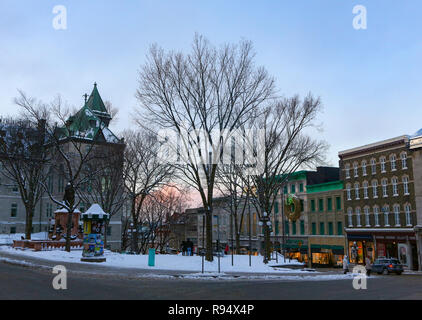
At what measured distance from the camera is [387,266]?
31.7m

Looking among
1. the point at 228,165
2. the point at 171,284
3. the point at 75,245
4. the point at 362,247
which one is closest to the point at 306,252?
the point at 362,247

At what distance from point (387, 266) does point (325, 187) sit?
24.7 m

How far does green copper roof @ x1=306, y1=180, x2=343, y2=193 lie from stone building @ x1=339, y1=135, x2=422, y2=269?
64.6 inches

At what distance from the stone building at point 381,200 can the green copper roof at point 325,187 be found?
1.64m

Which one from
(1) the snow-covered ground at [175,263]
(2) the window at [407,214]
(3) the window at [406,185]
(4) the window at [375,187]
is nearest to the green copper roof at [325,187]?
(4) the window at [375,187]

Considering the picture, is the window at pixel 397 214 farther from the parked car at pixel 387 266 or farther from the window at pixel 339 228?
the parked car at pixel 387 266

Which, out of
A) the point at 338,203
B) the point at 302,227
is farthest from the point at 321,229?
the point at 338,203

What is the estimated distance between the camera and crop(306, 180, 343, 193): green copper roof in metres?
53.4

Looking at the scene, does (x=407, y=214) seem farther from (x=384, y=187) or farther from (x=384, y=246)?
(x=384, y=246)

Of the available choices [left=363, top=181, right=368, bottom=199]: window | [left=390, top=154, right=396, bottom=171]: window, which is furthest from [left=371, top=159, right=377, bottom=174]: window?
[left=390, top=154, right=396, bottom=171]: window

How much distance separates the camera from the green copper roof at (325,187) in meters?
53.4

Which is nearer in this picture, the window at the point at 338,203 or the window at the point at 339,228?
the window at the point at 339,228

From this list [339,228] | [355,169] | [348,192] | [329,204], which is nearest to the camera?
[355,169]
